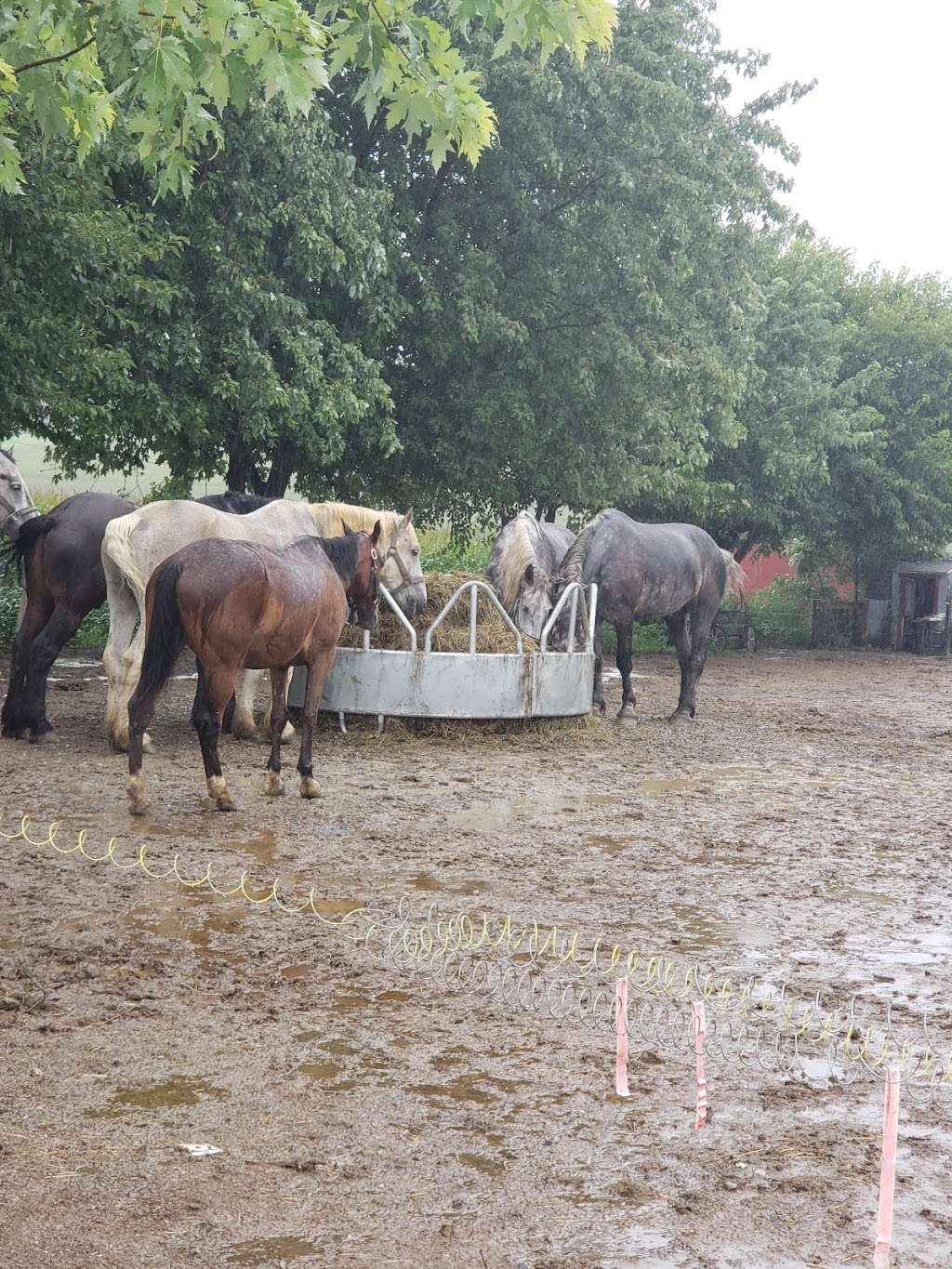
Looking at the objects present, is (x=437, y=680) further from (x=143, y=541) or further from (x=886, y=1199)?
(x=886, y=1199)

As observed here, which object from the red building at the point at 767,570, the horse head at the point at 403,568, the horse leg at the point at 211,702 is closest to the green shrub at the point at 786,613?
the red building at the point at 767,570

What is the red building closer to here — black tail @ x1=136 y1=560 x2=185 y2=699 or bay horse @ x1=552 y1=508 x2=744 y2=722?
bay horse @ x1=552 y1=508 x2=744 y2=722

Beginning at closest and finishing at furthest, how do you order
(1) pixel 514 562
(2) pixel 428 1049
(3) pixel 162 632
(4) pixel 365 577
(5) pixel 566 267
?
(2) pixel 428 1049 < (3) pixel 162 632 < (4) pixel 365 577 < (1) pixel 514 562 < (5) pixel 566 267

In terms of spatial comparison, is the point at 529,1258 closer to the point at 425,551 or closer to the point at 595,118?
the point at 595,118

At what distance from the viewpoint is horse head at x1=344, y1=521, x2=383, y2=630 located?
9703mm

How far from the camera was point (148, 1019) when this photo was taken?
4512 millimetres

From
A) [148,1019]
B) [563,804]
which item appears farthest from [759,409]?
[148,1019]

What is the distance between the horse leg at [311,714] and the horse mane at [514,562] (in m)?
4.75

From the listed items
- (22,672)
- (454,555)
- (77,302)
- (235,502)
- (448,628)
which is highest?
(77,302)

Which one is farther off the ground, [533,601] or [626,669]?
[533,601]

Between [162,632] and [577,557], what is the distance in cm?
653

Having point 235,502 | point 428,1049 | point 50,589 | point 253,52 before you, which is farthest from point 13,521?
point 428,1049

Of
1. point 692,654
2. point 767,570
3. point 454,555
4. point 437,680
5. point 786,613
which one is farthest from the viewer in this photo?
point 767,570

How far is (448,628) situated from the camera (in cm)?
1255
